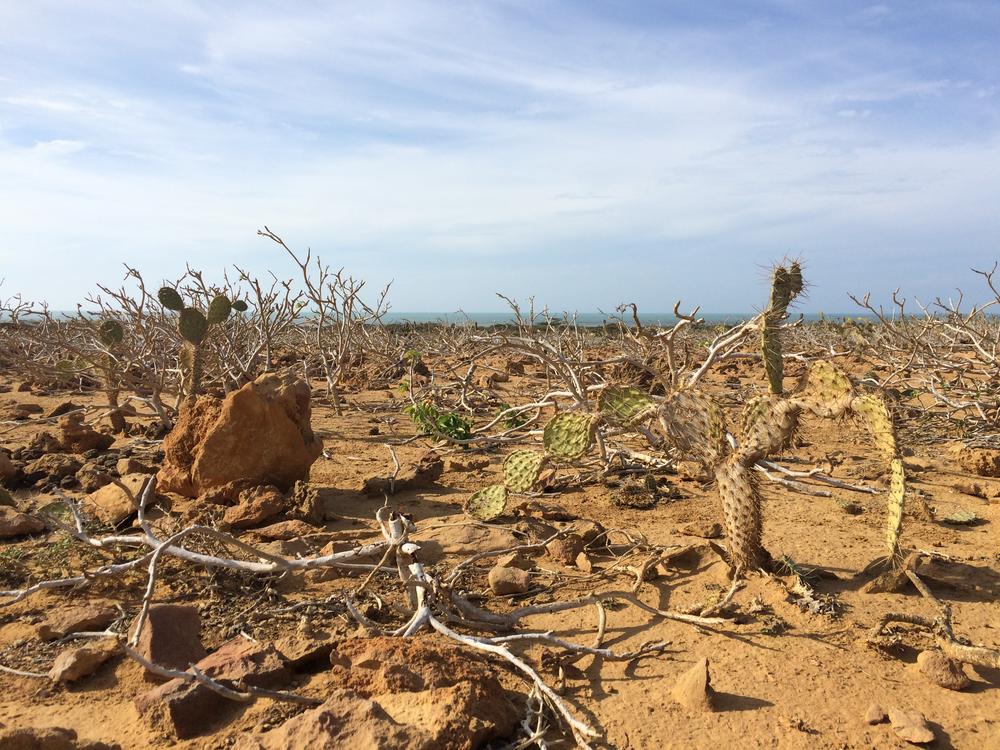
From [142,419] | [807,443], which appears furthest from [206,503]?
[807,443]

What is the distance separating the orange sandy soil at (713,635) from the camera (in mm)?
2252

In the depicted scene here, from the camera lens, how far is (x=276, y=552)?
11.9 ft

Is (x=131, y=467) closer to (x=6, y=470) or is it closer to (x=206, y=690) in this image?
(x=6, y=470)

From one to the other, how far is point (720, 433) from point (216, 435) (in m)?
3.29

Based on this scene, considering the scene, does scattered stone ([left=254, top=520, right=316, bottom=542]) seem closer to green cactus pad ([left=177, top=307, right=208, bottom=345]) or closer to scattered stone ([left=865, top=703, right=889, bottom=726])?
scattered stone ([left=865, top=703, right=889, bottom=726])

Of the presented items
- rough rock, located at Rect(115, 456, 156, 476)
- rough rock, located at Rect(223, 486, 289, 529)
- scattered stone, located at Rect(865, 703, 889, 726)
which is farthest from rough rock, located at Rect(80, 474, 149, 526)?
scattered stone, located at Rect(865, 703, 889, 726)

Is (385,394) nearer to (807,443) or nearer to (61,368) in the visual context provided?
(61,368)

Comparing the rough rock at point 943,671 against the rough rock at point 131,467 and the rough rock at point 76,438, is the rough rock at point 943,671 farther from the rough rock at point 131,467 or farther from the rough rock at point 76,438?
the rough rock at point 76,438

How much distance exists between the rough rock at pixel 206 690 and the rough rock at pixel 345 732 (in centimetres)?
34

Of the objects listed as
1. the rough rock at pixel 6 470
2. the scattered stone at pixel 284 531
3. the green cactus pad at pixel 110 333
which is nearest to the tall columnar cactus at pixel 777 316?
the scattered stone at pixel 284 531

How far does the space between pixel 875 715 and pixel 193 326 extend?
236 inches

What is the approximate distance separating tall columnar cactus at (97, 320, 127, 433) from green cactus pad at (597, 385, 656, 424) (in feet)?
17.5

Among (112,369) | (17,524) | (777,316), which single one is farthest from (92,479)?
(777,316)

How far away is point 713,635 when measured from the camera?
2.85m
